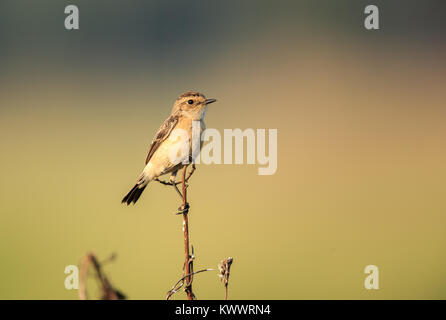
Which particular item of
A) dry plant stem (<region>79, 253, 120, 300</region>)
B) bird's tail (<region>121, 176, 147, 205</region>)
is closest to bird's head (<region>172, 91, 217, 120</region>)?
bird's tail (<region>121, 176, 147, 205</region>)

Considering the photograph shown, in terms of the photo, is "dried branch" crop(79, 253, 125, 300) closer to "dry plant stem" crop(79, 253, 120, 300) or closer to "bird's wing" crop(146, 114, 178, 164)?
"dry plant stem" crop(79, 253, 120, 300)

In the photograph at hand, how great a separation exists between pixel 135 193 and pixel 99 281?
8.74 feet

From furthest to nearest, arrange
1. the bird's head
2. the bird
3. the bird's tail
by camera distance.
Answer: the bird's tail → the bird's head → the bird

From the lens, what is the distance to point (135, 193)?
480 centimetres

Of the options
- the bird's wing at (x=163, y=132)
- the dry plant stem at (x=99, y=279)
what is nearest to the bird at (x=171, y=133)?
the bird's wing at (x=163, y=132)

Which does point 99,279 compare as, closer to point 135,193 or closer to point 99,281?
point 99,281

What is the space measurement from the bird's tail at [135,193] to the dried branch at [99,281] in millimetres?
2432

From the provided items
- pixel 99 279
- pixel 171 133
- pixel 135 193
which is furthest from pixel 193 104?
pixel 99 279

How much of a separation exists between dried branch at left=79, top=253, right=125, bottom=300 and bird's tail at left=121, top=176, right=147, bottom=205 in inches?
95.8

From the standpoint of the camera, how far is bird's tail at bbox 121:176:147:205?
15.5 ft

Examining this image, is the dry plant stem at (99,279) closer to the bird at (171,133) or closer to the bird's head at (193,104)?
the bird at (171,133)

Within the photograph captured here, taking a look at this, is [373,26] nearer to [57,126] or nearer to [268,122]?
[268,122]

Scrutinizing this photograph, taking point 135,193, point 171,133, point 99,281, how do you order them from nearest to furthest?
1. point 99,281
2. point 171,133
3. point 135,193

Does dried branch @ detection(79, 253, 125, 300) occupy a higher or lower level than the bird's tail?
lower
